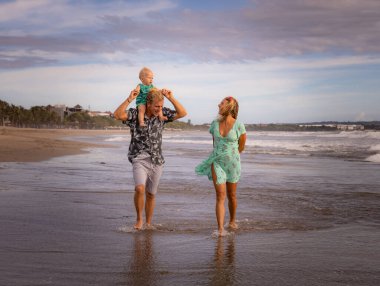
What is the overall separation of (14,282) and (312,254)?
2.66 meters

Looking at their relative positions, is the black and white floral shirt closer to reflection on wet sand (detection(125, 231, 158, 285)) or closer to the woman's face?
the woman's face

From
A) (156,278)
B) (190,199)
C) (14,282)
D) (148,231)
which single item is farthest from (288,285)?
(190,199)

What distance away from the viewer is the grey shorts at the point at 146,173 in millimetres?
5688

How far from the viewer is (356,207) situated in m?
7.52

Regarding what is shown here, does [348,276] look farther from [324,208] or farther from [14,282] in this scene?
[324,208]

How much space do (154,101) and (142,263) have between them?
6.90 feet

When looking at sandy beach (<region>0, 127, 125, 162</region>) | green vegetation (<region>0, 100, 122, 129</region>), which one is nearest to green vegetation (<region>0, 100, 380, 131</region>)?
green vegetation (<region>0, 100, 122, 129</region>)

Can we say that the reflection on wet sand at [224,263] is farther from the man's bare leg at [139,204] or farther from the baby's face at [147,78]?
the baby's face at [147,78]

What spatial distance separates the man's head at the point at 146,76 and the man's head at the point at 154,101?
0.57 ft

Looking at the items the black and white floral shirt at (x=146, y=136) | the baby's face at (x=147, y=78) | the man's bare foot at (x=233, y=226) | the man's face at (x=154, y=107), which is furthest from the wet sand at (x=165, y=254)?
the baby's face at (x=147, y=78)

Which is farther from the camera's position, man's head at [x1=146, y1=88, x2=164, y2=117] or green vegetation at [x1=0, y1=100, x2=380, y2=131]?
green vegetation at [x1=0, y1=100, x2=380, y2=131]

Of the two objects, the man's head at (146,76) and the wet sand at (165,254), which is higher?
the man's head at (146,76)

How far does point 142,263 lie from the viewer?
412 centimetres

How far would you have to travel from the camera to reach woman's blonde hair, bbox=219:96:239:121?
18.9 ft
